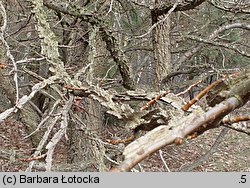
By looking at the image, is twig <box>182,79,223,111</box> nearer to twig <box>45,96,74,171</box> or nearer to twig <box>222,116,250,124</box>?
twig <box>222,116,250,124</box>

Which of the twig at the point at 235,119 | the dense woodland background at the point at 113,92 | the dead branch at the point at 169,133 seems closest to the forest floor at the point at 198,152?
the dense woodland background at the point at 113,92

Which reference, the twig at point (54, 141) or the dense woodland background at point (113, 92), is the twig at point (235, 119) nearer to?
the dense woodland background at point (113, 92)

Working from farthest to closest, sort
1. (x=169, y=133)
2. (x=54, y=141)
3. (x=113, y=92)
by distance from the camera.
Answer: (x=113, y=92) < (x=54, y=141) < (x=169, y=133)

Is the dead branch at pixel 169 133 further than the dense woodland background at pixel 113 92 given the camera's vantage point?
No

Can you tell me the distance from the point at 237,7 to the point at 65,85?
79.5 inches

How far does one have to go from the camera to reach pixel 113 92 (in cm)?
145

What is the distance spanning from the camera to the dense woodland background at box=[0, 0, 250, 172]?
2.33ft

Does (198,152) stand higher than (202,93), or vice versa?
(202,93)

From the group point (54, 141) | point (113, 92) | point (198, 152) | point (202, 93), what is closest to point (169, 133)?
point (202, 93)

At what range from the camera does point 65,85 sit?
1.56m

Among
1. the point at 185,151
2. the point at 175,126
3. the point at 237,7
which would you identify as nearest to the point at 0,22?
the point at 237,7

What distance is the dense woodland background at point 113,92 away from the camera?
2.33 feet

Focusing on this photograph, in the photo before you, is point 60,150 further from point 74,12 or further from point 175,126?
point 175,126

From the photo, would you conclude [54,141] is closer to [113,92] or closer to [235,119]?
[113,92]
